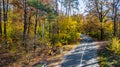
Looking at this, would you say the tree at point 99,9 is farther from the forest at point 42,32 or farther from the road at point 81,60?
the road at point 81,60

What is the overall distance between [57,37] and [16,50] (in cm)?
1450

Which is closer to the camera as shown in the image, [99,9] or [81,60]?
[81,60]

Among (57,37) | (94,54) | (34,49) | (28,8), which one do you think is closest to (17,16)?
(28,8)

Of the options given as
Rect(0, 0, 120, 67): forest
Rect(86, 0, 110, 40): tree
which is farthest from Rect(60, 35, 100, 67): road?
Rect(86, 0, 110, 40): tree

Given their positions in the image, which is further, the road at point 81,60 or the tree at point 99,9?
the tree at point 99,9

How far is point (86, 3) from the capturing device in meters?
62.3

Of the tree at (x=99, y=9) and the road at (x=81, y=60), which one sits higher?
the tree at (x=99, y=9)

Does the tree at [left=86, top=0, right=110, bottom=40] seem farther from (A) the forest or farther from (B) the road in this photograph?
(B) the road

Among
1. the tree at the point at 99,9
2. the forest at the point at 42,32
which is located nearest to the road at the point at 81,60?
the forest at the point at 42,32

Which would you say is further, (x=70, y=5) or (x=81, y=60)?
(x=70, y=5)

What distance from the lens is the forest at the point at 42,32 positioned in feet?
110

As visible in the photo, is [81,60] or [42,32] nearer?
[81,60]

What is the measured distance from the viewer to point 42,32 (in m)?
47.4

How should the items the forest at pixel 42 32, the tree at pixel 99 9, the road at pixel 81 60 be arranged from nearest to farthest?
the road at pixel 81 60 → the forest at pixel 42 32 → the tree at pixel 99 9
